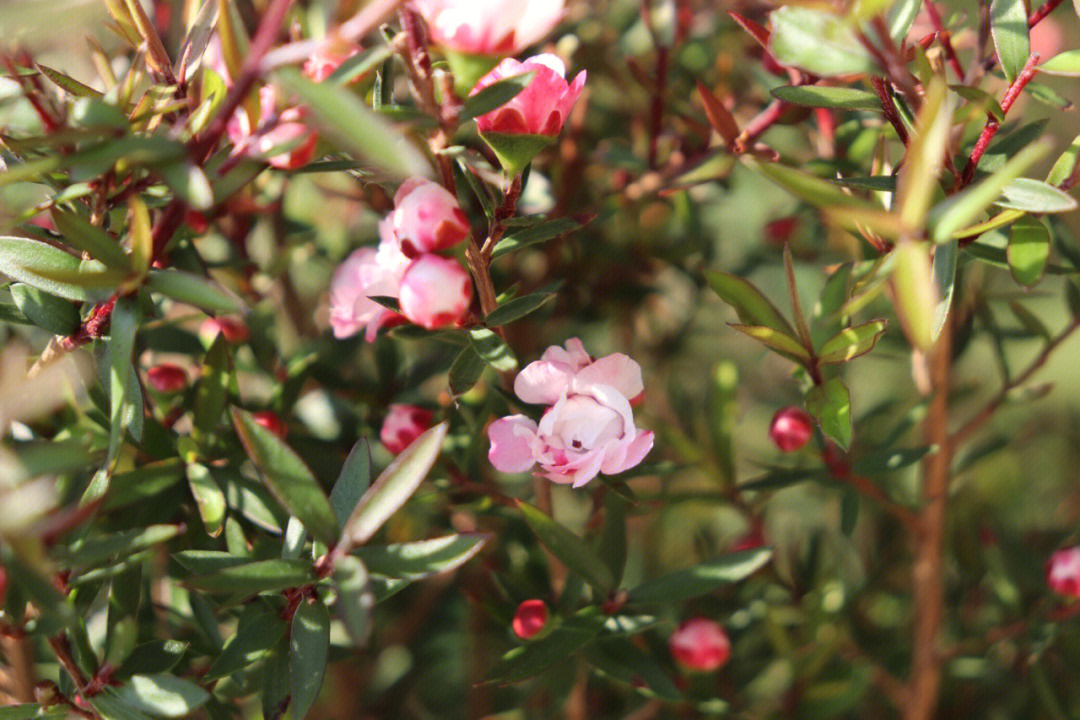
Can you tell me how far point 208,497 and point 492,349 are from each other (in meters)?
0.24

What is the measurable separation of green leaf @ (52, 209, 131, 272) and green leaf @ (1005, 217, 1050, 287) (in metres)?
0.54

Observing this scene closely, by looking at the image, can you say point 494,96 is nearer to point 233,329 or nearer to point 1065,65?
point 1065,65

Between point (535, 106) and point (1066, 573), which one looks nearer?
point (535, 106)

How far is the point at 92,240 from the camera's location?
462 mm

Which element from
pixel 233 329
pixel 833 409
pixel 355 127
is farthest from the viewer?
pixel 233 329

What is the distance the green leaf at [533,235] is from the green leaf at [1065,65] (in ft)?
1.00

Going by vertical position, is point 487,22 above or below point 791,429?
above

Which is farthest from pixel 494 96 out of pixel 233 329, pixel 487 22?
pixel 233 329

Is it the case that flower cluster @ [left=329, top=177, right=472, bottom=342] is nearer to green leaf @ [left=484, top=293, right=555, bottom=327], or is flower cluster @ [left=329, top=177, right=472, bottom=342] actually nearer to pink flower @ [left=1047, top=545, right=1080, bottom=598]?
green leaf @ [left=484, top=293, right=555, bottom=327]

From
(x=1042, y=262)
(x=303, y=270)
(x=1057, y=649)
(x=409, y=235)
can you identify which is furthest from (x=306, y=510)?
(x=1057, y=649)

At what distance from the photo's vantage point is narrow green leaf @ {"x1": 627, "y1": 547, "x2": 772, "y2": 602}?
25.8 inches

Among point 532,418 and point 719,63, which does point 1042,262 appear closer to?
point 532,418

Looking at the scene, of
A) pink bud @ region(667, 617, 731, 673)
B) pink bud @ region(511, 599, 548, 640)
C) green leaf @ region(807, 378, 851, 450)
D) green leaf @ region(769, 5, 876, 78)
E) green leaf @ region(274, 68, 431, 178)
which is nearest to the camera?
green leaf @ region(274, 68, 431, 178)

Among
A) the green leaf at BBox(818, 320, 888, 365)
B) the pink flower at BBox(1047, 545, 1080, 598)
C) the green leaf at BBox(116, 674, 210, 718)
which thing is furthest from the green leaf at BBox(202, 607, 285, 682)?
the pink flower at BBox(1047, 545, 1080, 598)
